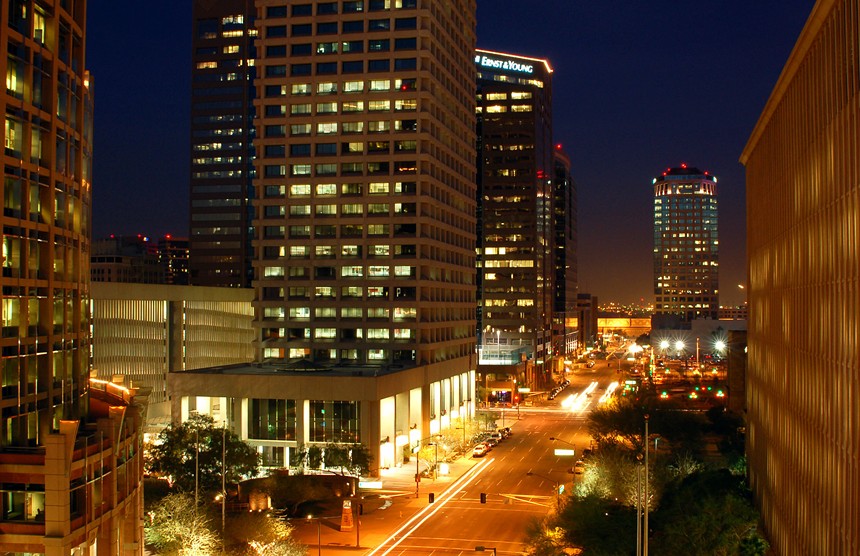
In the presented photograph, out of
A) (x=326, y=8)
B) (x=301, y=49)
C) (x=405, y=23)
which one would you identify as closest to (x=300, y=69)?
(x=301, y=49)

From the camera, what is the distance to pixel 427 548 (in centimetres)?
6819

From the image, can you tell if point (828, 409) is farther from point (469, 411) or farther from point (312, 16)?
point (469, 411)

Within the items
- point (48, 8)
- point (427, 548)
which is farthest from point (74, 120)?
point (427, 548)

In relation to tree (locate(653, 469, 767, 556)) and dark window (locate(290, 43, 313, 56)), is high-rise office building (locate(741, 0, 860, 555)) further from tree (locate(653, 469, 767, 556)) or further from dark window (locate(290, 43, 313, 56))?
dark window (locate(290, 43, 313, 56))

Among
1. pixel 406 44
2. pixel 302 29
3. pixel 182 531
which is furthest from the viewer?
pixel 302 29

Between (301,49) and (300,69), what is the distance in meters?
2.75

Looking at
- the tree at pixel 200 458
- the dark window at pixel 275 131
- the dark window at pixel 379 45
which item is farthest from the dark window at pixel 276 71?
the tree at pixel 200 458

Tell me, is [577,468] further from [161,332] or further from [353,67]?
[161,332]

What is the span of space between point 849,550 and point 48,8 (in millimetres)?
45389

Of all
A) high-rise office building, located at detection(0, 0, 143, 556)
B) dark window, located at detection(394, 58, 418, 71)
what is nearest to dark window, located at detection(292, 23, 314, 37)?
dark window, located at detection(394, 58, 418, 71)

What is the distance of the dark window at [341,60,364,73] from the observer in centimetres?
12275

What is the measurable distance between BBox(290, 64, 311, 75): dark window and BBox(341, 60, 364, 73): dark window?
184 inches

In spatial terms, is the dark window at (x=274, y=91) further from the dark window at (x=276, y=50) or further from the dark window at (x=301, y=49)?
the dark window at (x=301, y=49)

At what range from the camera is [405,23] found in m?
123
